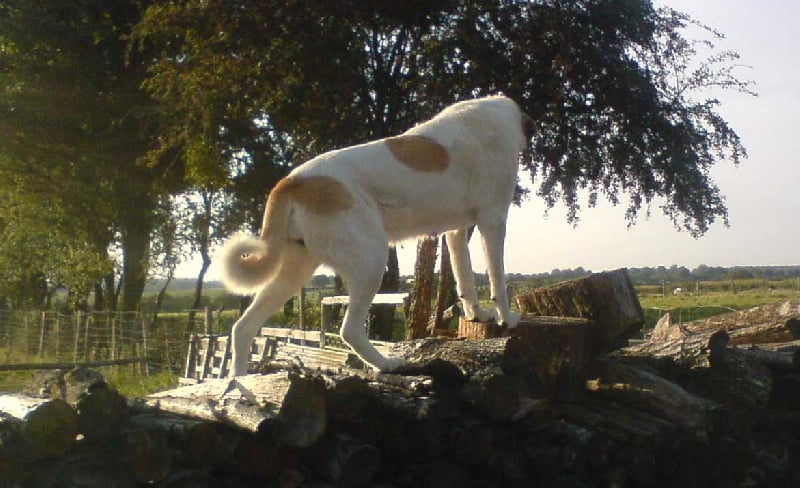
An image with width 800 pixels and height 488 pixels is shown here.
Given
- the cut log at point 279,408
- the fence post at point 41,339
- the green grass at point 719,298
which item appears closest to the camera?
the cut log at point 279,408

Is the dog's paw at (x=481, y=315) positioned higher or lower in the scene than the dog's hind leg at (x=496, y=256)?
lower

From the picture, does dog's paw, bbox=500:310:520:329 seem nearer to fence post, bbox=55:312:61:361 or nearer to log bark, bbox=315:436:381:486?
log bark, bbox=315:436:381:486

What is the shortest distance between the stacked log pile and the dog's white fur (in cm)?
43

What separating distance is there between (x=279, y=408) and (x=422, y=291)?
5.82 metres

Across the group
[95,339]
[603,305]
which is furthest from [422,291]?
[95,339]

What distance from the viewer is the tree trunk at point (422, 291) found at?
31.7ft

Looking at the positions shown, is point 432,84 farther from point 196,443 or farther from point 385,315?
point 196,443

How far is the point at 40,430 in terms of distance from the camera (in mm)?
3641

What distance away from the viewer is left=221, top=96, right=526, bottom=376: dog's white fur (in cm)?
495

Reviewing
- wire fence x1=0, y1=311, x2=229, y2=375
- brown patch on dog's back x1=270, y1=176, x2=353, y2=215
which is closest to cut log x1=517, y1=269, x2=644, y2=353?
brown patch on dog's back x1=270, y1=176, x2=353, y2=215

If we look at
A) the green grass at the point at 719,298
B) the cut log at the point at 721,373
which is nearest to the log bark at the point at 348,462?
the cut log at the point at 721,373

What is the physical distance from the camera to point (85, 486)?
11.8ft

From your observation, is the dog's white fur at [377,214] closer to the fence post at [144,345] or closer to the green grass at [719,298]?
the fence post at [144,345]

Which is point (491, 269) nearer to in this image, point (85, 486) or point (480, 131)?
point (480, 131)
